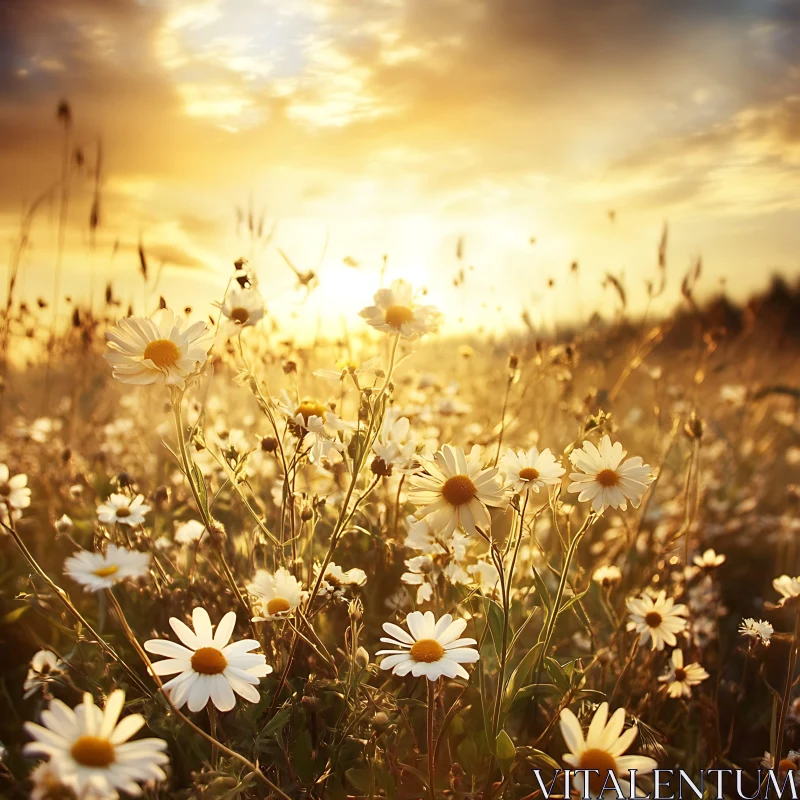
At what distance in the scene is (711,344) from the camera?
2350 millimetres

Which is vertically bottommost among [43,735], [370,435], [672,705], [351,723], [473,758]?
[672,705]

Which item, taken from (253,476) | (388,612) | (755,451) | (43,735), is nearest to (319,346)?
(253,476)

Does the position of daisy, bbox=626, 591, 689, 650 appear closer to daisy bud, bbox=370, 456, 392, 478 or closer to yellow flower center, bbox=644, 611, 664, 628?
yellow flower center, bbox=644, 611, 664, 628

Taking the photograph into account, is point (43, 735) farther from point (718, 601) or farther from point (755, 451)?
point (755, 451)

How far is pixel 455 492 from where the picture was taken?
1.14 m

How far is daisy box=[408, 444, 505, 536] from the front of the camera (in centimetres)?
113

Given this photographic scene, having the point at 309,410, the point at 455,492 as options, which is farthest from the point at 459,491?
the point at 309,410

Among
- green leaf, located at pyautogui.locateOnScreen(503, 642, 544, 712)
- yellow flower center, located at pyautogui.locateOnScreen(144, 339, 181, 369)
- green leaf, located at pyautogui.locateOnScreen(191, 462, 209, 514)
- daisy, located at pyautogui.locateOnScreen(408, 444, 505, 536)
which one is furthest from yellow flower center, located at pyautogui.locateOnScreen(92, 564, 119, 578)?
green leaf, located at pyautogui.locateOnScreen(503, 642, 544, 712)

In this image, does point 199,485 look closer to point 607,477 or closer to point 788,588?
point 607,477

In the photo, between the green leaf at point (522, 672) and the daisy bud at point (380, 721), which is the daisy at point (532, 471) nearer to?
the green leaf at point (522, 672)

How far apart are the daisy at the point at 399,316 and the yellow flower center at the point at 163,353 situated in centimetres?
→ 34

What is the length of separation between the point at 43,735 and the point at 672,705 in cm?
170

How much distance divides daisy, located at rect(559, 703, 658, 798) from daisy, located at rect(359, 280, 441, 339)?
2.23ft

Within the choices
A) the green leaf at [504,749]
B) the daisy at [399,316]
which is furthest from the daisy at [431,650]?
the daisy at [399,316]
